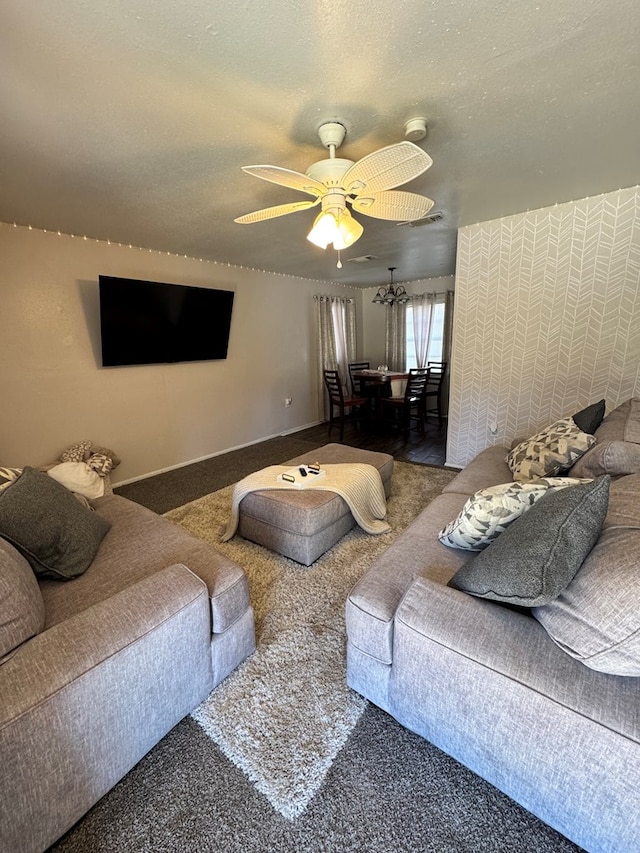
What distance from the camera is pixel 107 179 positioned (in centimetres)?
209

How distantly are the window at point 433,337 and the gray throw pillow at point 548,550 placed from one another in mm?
5505

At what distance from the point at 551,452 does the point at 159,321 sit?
3.51 metres

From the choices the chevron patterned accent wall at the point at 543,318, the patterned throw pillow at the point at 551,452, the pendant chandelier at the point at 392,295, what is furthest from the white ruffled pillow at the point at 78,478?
the pendant chandelier at the point at 392,295

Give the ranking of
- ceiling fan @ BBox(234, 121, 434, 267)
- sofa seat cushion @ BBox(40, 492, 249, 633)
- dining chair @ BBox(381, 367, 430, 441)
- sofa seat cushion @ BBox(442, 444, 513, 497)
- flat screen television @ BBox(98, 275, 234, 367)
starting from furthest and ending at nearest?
dining chair @ BBox(381, 367, 430, 441)
flat screen television @ BBox(98, 275, 234, 367)
sofa seat cushion @ BBox(442, 444, 513, 497)
ceiling fan @ BBox(234, 121, 434, 267)
sofa seat cushion @ BBox(40, 492, 249, 633)

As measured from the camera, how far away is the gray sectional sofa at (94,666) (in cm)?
Result: 85

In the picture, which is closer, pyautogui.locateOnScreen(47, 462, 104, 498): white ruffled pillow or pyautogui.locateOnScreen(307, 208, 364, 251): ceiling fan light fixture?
pyautogui.locateOnScreen(307, 208, 364, 251): ceiling fan light fixture

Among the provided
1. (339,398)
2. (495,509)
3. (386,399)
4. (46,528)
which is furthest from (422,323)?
(46,528)

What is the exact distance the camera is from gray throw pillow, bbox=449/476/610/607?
0.89 metres

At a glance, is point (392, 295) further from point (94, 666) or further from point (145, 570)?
point (94, 666)

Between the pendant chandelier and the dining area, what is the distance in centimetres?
113

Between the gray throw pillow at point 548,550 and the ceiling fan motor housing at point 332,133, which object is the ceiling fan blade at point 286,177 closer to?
the ceiling fan motor housing at point 332,133

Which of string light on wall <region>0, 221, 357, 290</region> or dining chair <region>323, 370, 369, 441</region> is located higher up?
string light on wall <region>0, 221, 357, 290</region>

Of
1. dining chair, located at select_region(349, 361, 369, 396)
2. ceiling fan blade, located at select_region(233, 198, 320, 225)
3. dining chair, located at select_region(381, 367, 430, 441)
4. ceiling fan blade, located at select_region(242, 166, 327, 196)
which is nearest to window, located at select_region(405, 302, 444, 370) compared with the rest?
dining chair, located at select_region(349, 361, 369, 396)

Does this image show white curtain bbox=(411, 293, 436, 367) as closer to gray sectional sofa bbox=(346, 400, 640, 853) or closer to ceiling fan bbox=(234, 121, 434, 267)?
ceiling fan bbox=(234, 121, 434, 267)
